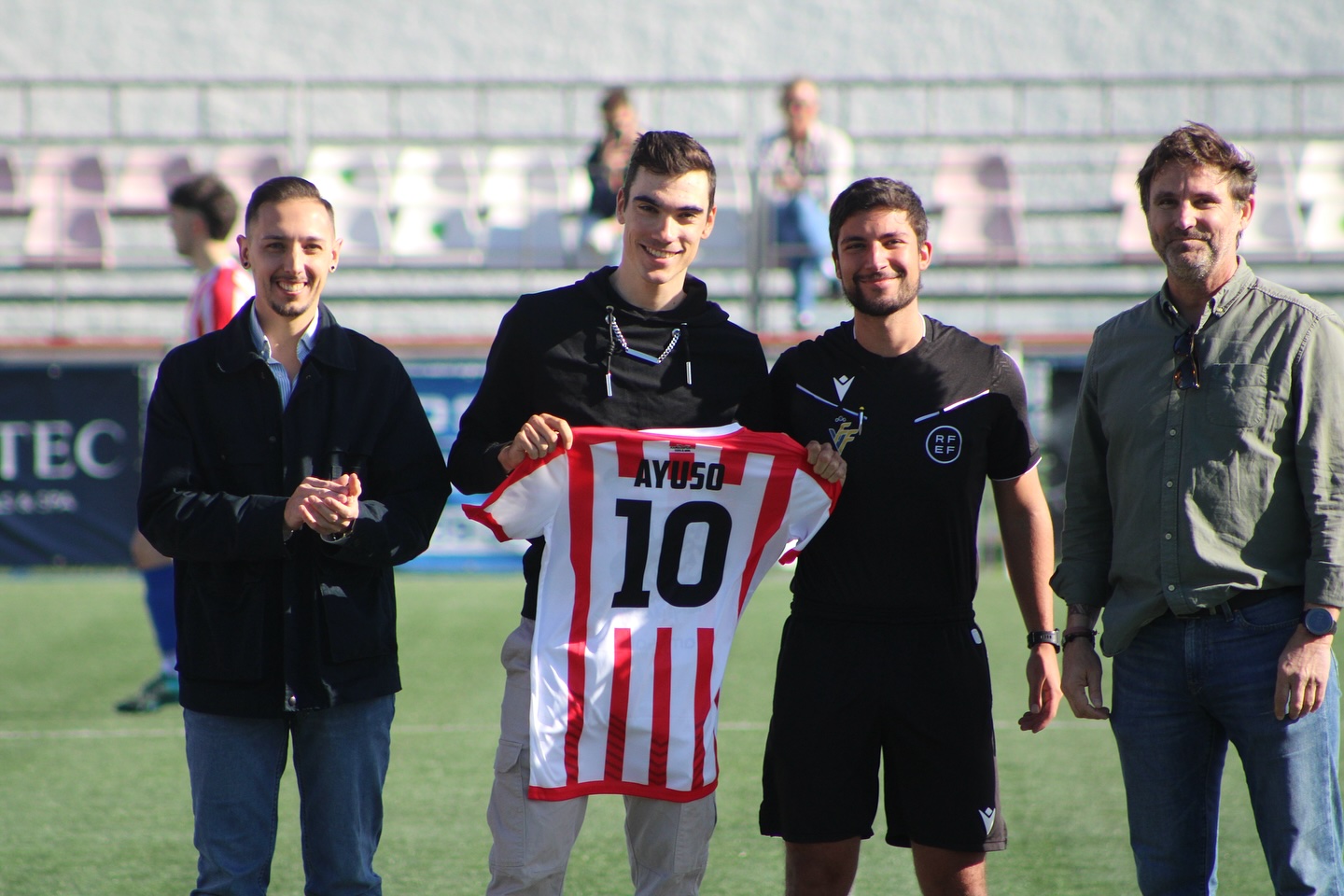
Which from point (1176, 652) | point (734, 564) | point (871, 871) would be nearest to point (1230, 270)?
point (1176, 652)

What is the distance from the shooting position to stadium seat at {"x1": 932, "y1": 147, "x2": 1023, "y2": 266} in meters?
12.7

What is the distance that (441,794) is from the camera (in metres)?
4.99

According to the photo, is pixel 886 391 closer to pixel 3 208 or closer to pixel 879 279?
pixel 879 279

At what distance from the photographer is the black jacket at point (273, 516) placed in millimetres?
2926

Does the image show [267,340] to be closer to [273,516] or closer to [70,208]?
[273,516]

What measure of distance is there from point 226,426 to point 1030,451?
71.2 inches

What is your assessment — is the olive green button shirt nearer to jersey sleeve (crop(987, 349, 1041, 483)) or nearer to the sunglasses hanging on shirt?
the sunglasses hanging on shirt

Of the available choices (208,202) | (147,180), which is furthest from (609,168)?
(208,202)

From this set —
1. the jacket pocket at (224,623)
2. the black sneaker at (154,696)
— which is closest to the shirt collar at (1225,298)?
the jacket pocket at (224,623)

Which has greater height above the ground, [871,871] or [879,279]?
[879,279]

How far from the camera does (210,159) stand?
1392 centimetres

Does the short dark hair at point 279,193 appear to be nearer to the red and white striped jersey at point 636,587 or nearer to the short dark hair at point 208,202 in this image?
the red and white striped jersey at point 636,587

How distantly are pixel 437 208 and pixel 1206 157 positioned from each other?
1082cm

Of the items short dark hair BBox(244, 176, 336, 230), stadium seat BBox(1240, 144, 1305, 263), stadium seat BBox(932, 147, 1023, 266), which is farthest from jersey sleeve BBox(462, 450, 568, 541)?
stadium seat BBox(1240, 144, 1305, 263)
